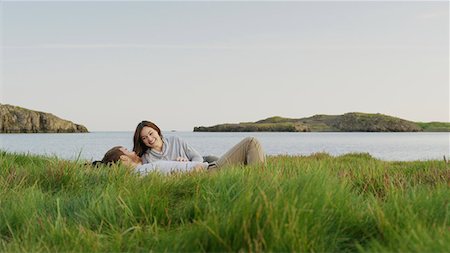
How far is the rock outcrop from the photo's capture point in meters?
140

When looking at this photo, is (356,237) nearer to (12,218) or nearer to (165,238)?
(165,238)

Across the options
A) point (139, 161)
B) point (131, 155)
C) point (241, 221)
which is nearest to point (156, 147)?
point (139, 161)

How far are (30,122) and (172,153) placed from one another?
477 feet

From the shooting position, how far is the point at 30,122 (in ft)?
477

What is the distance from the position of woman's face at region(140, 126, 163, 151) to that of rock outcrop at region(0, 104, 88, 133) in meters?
133

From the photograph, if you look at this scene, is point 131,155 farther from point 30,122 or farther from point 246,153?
point 30,122

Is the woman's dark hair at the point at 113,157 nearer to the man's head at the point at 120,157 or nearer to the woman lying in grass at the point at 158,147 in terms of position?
→ the man's head at the point at 120,157

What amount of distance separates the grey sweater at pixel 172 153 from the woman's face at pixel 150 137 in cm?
14

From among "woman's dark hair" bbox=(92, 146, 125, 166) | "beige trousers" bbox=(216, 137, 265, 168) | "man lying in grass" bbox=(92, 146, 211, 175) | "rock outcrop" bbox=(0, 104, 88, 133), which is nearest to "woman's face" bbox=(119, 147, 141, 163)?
"man lying in grass" bbox=(92, 146, 211, 175)

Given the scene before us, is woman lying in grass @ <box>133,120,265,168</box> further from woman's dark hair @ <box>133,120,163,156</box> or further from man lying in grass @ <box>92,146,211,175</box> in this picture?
man lying in grass @ <box>92,146,211,175</box>

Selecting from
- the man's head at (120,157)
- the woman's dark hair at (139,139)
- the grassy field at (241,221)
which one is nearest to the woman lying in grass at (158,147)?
the woman's dark hair at (139,139)

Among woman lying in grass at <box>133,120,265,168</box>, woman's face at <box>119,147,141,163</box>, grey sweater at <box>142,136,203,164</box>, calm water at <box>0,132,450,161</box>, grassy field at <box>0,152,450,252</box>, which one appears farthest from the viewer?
calm water at <box>0,132,450,161</box>

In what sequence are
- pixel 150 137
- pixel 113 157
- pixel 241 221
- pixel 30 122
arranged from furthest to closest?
1. pixel 30 122
2. pixel 150 137
3. pixel 113 157
4. pixel 241 221

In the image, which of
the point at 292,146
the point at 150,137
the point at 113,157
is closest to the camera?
the point at 113,157
